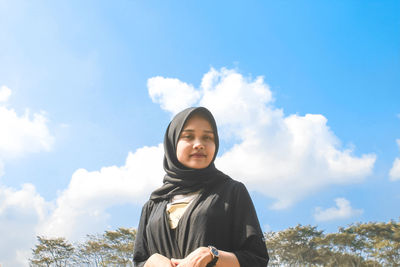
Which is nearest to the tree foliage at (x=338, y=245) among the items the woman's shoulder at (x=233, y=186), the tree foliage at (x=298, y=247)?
the tree foliage at (x=298, y=247)

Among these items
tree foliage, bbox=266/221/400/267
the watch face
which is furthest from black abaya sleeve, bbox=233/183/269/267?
tree foliage, bbox=266/221/400/267

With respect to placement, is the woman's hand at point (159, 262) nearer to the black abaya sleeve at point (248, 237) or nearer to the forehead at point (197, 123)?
the black abaya sleeve at point (248, 237)

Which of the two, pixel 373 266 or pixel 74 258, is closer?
pixel 373 266

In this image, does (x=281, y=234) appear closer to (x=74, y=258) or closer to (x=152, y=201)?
(x=74, y=258)

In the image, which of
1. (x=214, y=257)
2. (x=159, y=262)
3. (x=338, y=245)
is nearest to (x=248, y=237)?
(x=214, y=257)

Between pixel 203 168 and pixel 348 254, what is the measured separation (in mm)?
33852

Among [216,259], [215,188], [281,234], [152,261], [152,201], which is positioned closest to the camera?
[216,259]

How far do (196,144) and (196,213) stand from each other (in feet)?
1.60

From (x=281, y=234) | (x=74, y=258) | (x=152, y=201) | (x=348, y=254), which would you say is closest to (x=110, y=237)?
(x=74, y=258)

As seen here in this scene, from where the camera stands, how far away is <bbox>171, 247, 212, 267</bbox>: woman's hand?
211 centimetres

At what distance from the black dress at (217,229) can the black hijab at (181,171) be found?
0.09m

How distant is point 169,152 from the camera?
2752 mm

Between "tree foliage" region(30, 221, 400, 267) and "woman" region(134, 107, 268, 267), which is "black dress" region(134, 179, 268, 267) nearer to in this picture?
"woman" region(134, 107, 268, 267)

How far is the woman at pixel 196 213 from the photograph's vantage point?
7.62 feet
